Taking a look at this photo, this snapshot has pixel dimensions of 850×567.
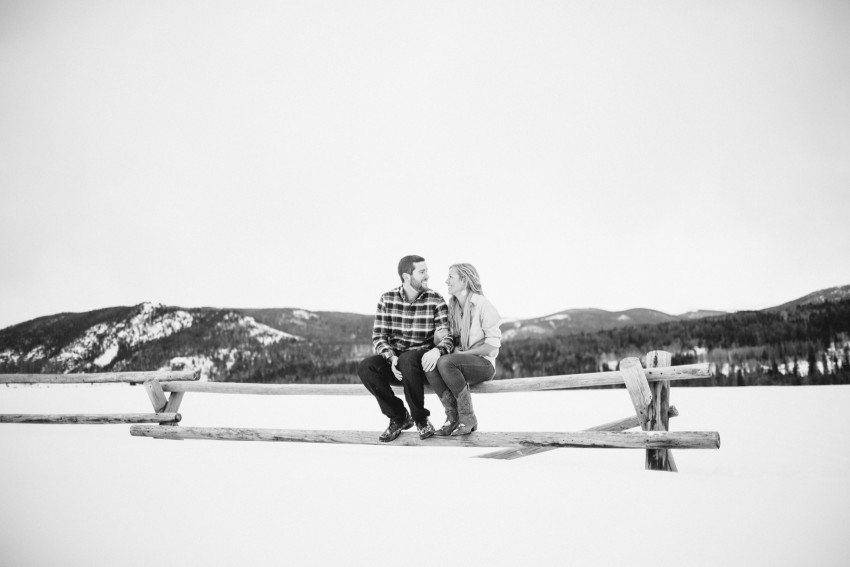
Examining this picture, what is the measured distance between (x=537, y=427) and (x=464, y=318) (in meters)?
4.97

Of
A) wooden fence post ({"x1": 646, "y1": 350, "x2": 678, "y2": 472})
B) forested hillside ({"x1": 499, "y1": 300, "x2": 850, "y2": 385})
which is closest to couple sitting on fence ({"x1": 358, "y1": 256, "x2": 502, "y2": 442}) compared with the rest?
wooden fence post ({"x1": 646, "y1": 350, "x2": 678, "y2": 472})

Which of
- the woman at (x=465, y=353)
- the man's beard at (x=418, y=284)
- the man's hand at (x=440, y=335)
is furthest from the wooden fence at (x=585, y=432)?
the man's beard at (x=418, y=284)

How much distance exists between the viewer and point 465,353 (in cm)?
465

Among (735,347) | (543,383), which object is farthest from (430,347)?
(735,347)

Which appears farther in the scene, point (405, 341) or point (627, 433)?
point (405, 341)

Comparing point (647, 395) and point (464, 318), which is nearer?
point (647, 395)

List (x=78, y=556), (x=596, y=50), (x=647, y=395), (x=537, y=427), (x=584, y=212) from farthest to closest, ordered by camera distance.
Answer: (x=584, y=212) < (x=596, y=50) < (x=537, y=427) < (x=647, y=395) < (x=78, y=556)

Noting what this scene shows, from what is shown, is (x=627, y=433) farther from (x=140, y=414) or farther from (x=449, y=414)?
(x=140, y=414)

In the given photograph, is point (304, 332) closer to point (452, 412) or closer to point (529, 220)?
point (529, 220)

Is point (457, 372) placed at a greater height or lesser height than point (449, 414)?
greater

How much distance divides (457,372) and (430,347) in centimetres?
36

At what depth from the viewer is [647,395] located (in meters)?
4.39

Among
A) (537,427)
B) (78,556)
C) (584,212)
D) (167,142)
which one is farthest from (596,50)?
(78,556)

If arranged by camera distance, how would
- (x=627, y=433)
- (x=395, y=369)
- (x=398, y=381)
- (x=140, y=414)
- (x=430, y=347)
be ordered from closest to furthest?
1. (x=627, y=433)
2. (x=395, y=369)
3. (x=430, y=347)
4. (x=398, y=381)
5. (x=140, y=414)
